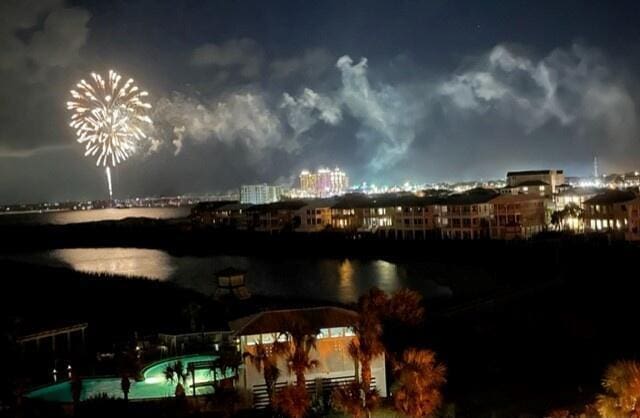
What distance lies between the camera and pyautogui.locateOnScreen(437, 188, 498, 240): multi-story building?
52.8 meters

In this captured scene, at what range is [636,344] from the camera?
1894 cm

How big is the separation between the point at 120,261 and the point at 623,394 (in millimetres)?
51832

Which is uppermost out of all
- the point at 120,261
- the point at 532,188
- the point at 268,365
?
the point at 532,188

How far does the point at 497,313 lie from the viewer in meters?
23.0

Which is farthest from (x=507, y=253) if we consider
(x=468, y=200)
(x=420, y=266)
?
(x=468, y=200)

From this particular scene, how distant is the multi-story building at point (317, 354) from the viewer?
1411 centimetres

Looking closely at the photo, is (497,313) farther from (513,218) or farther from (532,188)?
(532,188)

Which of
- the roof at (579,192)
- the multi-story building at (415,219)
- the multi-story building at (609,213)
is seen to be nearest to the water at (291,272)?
the multi-story building at (415,219)

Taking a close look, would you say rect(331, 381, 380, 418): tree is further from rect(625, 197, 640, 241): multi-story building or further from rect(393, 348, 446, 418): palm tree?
rect(625, 197, 640, 241): multi-story building

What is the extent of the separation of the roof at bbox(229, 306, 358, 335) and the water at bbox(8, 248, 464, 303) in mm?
17544

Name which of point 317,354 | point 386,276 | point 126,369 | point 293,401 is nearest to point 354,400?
point 293,401

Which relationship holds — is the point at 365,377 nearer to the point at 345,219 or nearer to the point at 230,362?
the point at 230,362

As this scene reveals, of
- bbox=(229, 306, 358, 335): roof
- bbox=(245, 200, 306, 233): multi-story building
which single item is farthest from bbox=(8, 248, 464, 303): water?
bbox=(229, 306, 358, 335): roof

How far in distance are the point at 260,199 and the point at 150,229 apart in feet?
164
